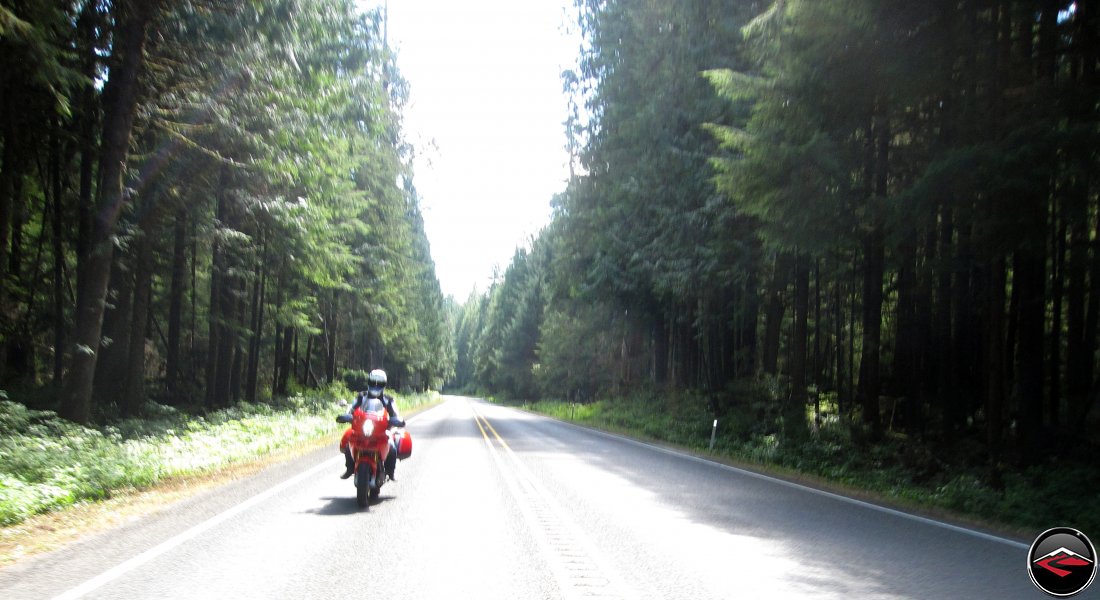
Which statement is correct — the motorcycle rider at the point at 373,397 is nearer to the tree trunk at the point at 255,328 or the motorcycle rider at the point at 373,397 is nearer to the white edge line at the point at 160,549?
the white edge line at the point at 160,549

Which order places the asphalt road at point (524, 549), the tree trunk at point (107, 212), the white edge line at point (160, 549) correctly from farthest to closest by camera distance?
1. the tree trunk at point (107, 212)
2. the asphalt road at point (524, 549)
3. the white edge line at point (160, 549)

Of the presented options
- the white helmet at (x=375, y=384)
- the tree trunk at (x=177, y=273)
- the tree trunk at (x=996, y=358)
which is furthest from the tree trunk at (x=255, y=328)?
the tree trunk at (x=996, y=358)

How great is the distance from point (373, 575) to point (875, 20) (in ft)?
40.9

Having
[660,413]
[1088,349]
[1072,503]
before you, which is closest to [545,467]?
[1072,503]

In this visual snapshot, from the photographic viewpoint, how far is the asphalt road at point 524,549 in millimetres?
5809

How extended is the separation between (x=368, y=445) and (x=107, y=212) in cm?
894

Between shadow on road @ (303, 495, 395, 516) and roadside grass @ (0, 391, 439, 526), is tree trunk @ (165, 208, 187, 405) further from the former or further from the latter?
shadow on road @ (303, 495, 395, 516)

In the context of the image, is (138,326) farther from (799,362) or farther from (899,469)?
(899,469)

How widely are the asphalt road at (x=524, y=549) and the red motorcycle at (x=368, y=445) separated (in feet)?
1.00

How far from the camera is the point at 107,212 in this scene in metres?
14.6

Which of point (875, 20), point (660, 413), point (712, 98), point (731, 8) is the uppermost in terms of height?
point (731, 8)

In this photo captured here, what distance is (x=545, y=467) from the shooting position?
1502 cm

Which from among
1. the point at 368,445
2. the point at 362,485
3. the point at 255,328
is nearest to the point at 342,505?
the point at 362,485

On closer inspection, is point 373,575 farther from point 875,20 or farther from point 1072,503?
point 875,20
